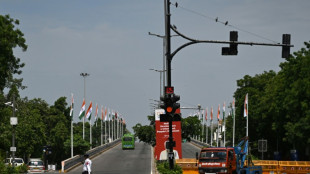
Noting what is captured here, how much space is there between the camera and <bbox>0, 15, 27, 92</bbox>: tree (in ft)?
175

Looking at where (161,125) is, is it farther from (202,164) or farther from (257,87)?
(257,87)

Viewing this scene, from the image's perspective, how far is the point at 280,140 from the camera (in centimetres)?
8950

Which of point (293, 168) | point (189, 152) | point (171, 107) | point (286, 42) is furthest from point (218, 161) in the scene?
point (189, 152)

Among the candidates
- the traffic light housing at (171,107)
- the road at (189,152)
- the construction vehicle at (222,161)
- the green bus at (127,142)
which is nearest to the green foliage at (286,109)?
the road at (189,152)

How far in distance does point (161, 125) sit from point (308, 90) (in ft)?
73.8

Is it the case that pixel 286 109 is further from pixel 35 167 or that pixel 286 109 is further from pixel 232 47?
pixel 232 47

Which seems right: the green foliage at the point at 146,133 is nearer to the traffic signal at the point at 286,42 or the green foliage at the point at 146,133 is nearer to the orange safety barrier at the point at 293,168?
the orange safety barrier at the point at 293,168

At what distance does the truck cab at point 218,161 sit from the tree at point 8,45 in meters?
20.7

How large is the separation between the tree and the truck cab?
2068 cm

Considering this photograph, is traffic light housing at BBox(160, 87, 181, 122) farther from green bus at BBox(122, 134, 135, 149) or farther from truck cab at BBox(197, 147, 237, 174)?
green bus at BBox(122, 134, 135, 149)

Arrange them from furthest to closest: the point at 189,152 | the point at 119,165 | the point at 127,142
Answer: the point at 127,142 < the point at 189,152 < the point at 119,165

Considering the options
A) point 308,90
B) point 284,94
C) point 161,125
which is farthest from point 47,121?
point 161,125

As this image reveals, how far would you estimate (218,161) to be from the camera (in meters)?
39.2

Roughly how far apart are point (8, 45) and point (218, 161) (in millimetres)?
22257
